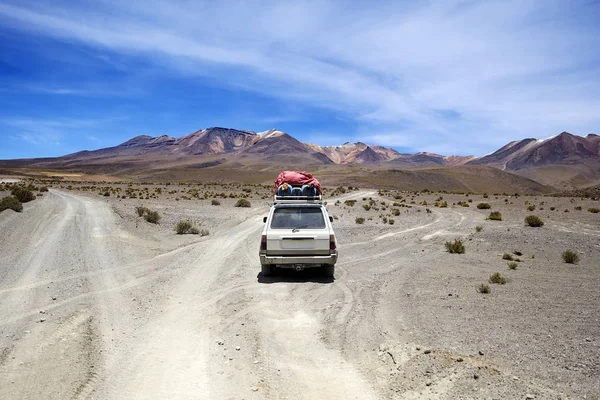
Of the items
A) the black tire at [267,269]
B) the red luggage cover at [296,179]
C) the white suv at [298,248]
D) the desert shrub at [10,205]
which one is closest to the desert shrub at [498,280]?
the white suv at [298,248]

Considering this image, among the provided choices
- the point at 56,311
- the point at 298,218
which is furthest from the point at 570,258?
the point at 56,311

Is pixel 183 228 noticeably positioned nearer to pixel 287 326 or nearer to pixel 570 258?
pixel 287 326

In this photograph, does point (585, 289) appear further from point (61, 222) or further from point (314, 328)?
point (61, 222)

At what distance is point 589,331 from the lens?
6.80m

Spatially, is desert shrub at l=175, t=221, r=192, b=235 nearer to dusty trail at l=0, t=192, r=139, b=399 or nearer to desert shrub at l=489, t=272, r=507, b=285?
dusty trail at l=0, t=192, r=139, b=399

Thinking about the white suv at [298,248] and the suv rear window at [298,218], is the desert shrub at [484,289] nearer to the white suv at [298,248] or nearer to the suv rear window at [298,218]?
the white suv at [298,248]

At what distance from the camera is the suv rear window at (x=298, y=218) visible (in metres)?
11.1

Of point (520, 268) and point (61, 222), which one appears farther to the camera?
point (61, 222)

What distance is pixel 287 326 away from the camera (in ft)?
24.2

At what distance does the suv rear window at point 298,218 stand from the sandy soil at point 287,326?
1.38 m

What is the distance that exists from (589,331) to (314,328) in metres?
4.36

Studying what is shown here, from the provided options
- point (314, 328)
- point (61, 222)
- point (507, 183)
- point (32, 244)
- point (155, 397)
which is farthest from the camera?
point (507, 183)

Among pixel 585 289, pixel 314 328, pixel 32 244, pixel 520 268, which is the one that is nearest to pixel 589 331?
pixel 585 289

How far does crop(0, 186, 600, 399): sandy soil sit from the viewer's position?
5.16 meters
